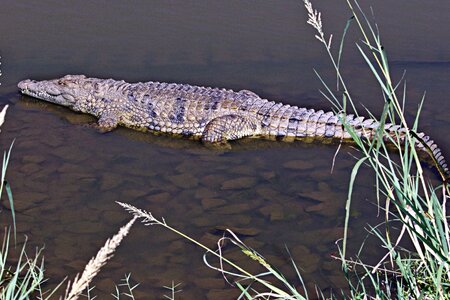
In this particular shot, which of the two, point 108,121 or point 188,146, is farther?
point 108,121

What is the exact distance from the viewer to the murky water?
214 inches

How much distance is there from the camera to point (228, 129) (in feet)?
24.0

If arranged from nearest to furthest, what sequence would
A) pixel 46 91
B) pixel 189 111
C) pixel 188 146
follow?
pixel 188 146 → pixel 189 111 → pixel 46 91

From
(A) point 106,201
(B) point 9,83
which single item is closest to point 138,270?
(A) point 106,201

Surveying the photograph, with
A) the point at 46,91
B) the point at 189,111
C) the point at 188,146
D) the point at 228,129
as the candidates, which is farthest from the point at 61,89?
the point at 228,129

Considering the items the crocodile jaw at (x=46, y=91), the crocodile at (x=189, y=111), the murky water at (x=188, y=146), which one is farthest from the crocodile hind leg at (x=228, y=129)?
the crocodile jaw at (x=46, y=91)

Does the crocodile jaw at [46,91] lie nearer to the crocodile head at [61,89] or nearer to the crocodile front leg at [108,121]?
the crocodile head at [61,89]

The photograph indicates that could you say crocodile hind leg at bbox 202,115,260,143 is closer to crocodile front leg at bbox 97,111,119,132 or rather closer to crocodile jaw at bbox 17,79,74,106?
crocodile front leg at bbox 97,111,119,132

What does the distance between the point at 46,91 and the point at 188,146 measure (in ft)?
6.82

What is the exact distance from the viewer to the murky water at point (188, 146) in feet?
17.8

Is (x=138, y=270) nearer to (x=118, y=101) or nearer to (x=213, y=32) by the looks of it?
(x=118, y=101)

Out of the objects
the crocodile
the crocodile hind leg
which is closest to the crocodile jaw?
the crocodile

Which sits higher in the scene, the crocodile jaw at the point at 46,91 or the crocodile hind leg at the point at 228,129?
the crocodile jaw at the point at 46,91

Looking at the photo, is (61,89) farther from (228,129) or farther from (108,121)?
(228,129)
